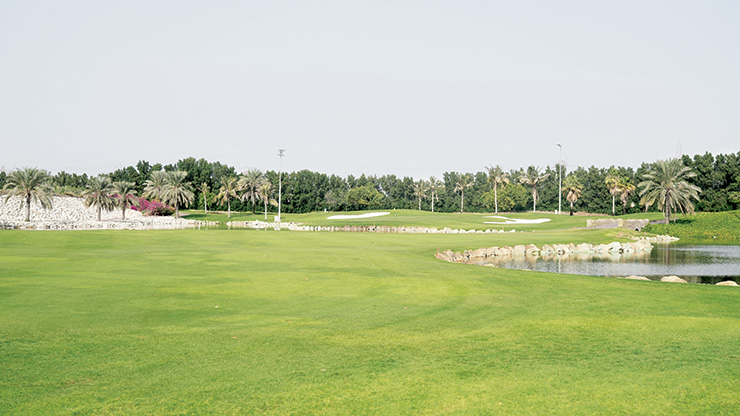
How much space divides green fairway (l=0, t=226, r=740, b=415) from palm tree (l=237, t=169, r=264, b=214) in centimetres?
9570

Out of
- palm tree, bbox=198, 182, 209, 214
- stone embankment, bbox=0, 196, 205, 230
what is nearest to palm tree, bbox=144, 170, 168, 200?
stone embankment, bbox=0, 196, 205, 230

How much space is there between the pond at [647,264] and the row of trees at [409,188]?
187 feet

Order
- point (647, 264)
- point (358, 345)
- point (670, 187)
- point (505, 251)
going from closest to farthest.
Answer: point (358, 345) → point (647, 264) → point (505, 251) → point (670, 187)

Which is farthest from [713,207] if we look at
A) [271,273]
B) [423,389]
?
[423,389]

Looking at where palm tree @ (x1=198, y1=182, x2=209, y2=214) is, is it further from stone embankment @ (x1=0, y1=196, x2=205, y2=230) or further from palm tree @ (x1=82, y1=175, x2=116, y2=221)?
palm tree @ (x1=82, y1=175, x2=116, y2=221)

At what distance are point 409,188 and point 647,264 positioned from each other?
12433 cm

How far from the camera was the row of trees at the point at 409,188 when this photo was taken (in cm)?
9750

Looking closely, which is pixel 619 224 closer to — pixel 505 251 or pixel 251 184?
pixel 505 251

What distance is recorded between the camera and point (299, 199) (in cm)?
12962

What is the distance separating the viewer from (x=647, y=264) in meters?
30.4

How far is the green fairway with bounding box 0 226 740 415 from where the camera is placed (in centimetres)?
605

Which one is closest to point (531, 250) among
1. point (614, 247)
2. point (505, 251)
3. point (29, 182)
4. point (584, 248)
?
point (505, 251)

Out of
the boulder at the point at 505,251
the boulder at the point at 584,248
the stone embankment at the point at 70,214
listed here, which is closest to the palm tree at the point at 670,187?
the boulder at the point at 584,248

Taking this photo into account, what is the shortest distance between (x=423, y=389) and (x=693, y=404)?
3.19m
